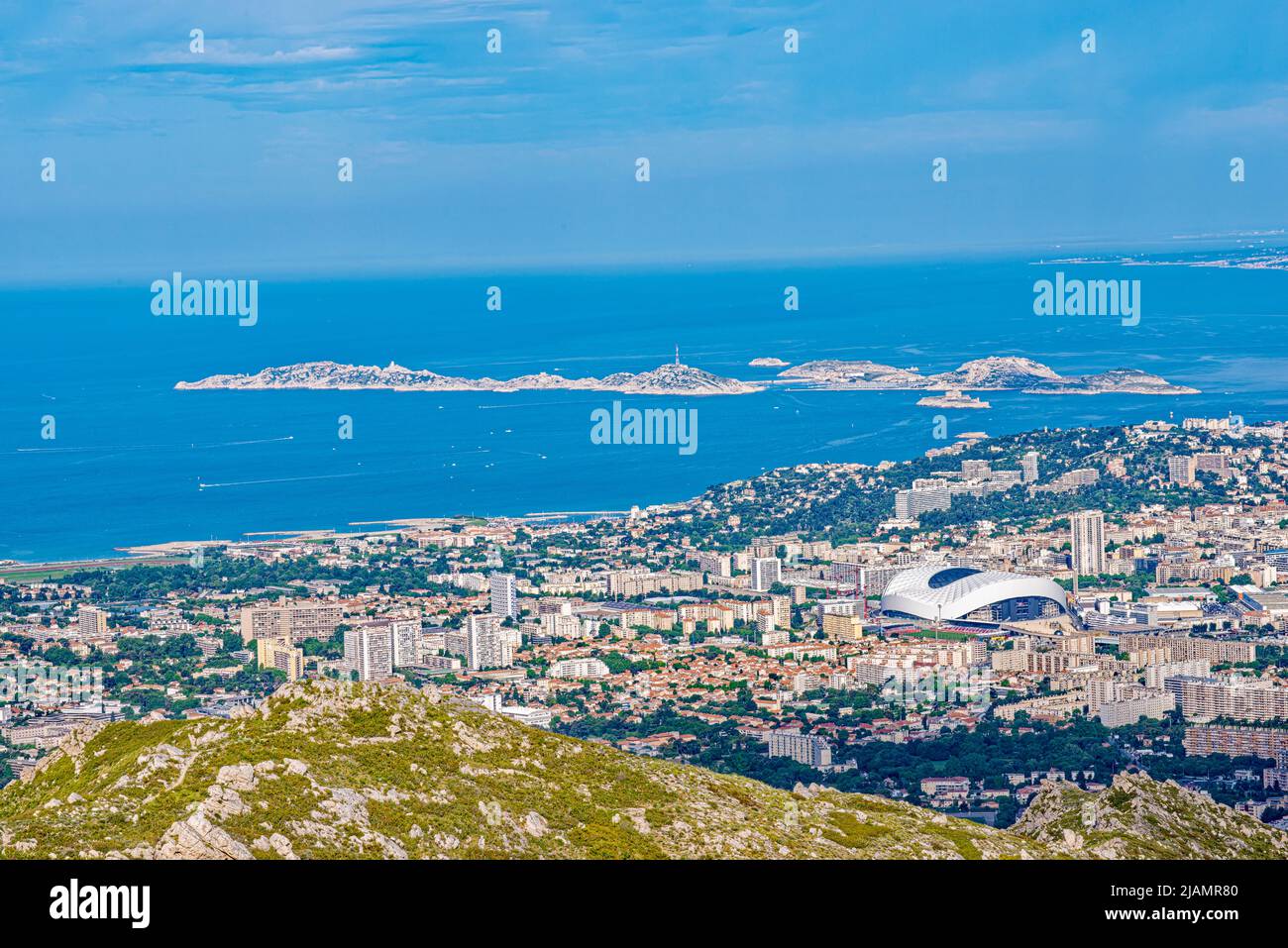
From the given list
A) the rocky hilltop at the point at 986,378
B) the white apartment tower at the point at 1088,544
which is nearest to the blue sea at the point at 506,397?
the rocky hilltop at the point at 986,378

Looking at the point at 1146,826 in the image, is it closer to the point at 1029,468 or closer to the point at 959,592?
the point at 959,592

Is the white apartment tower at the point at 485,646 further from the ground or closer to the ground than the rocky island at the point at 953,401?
closer to the ground

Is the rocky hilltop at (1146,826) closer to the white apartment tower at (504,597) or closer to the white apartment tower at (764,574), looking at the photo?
the white apartment tower at (504,597)

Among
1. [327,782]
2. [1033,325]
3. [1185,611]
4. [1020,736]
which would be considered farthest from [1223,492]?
[1033,325]

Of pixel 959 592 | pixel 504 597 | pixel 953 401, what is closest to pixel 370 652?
pixel 504 597

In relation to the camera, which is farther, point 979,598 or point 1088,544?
point 1088,544

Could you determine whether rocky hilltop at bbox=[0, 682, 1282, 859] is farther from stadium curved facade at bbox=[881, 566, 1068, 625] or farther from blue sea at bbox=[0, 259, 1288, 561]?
blue sea at bbox=[0, 259, 1288, 561]
